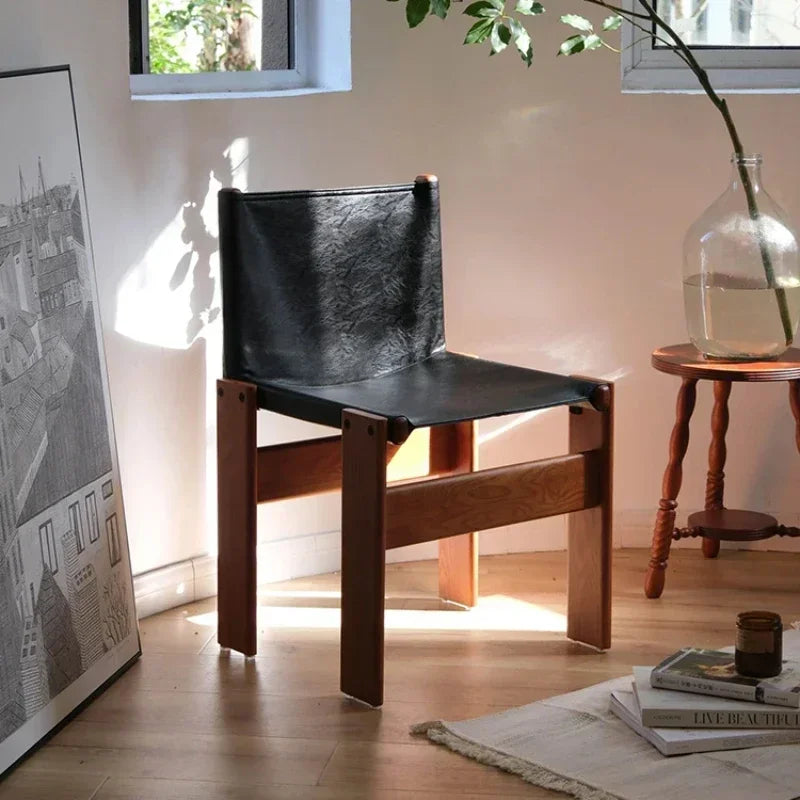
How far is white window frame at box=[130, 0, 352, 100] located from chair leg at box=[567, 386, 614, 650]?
34.5 inches

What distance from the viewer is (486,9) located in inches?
94.4

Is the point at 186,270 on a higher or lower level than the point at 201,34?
lower

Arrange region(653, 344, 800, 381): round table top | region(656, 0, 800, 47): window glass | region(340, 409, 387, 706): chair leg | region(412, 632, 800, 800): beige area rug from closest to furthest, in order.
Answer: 1. region(412, 632, 800, 800): beige area rug
2. region(340, 409, 387, 706): chair leg
3. region(653, 344, 800, 381): round table top
4. region(656, 0, 800, 47): window glass

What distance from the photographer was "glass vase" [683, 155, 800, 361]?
246 cm

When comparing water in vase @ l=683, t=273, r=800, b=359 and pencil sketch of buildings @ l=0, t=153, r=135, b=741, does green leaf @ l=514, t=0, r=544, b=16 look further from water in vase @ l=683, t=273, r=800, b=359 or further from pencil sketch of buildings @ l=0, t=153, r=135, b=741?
pencil sketch of buildings @ l=0, t=153, r=135, b=741

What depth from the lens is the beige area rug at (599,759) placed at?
1826 millimetres

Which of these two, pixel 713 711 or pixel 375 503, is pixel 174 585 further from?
pixel 713 711

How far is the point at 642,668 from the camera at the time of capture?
211 cm

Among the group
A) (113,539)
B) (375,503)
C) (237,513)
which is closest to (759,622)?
(375,503)

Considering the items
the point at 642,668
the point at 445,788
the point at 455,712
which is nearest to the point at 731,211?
the point at 642,668

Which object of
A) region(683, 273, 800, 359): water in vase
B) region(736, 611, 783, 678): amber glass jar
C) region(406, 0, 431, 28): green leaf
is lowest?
region(736, 611, 783, 678): amber glass jar

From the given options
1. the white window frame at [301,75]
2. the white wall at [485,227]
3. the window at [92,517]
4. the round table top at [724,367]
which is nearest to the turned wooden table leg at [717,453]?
the white wall at [485,227]

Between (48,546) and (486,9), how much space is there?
3.81 feet

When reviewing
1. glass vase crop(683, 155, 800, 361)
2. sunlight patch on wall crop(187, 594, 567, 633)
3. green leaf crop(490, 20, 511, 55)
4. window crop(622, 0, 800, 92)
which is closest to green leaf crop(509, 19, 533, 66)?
green leaf crop(490, 20, 511, 55)
